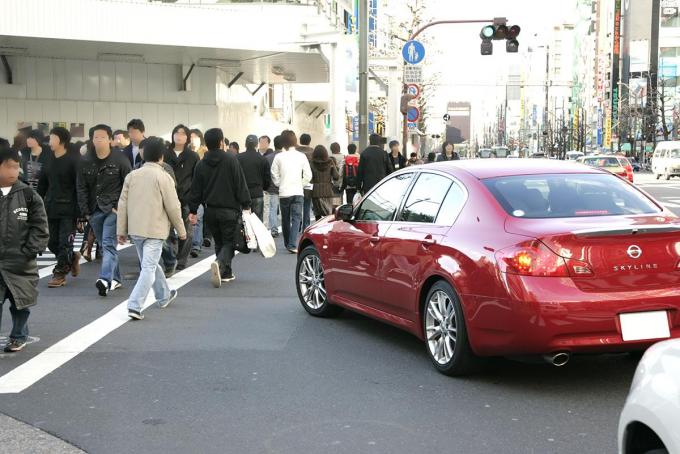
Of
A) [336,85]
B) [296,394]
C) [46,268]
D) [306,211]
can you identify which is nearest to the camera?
[296,394]

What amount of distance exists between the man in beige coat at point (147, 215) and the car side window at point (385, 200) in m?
2.02

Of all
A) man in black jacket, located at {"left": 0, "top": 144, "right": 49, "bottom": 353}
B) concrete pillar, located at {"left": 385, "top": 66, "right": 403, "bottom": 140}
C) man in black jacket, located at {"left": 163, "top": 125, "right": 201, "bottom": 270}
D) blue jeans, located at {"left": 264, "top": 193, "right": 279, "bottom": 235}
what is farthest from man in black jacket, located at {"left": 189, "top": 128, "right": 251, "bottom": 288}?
concrete pillar, located at {"left": 385, "top": 66, "right": 403, "bottom": 140}

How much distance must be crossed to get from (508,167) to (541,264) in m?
1.44

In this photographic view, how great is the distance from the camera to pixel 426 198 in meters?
6.96

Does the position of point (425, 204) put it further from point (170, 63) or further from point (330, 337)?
point (170, 63)

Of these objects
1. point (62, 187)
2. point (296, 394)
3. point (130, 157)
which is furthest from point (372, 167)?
point (296, 394)

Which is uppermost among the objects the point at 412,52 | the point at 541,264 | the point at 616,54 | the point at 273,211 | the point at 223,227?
the point at 616,54

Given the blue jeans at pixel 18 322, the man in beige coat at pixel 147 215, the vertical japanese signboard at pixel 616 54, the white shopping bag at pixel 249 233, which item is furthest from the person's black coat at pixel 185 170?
the vertical japanese signboard at pixel 616 54

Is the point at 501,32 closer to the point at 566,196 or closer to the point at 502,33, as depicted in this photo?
the point at 502,33

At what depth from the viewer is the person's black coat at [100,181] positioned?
33.1 ft

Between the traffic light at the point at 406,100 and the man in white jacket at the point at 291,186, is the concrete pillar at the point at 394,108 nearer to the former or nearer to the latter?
the traffic light at the point at 406,100

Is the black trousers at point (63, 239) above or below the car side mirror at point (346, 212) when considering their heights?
below

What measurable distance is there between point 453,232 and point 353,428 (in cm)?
180

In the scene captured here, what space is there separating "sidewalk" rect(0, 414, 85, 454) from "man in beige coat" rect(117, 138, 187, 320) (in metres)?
3.39
